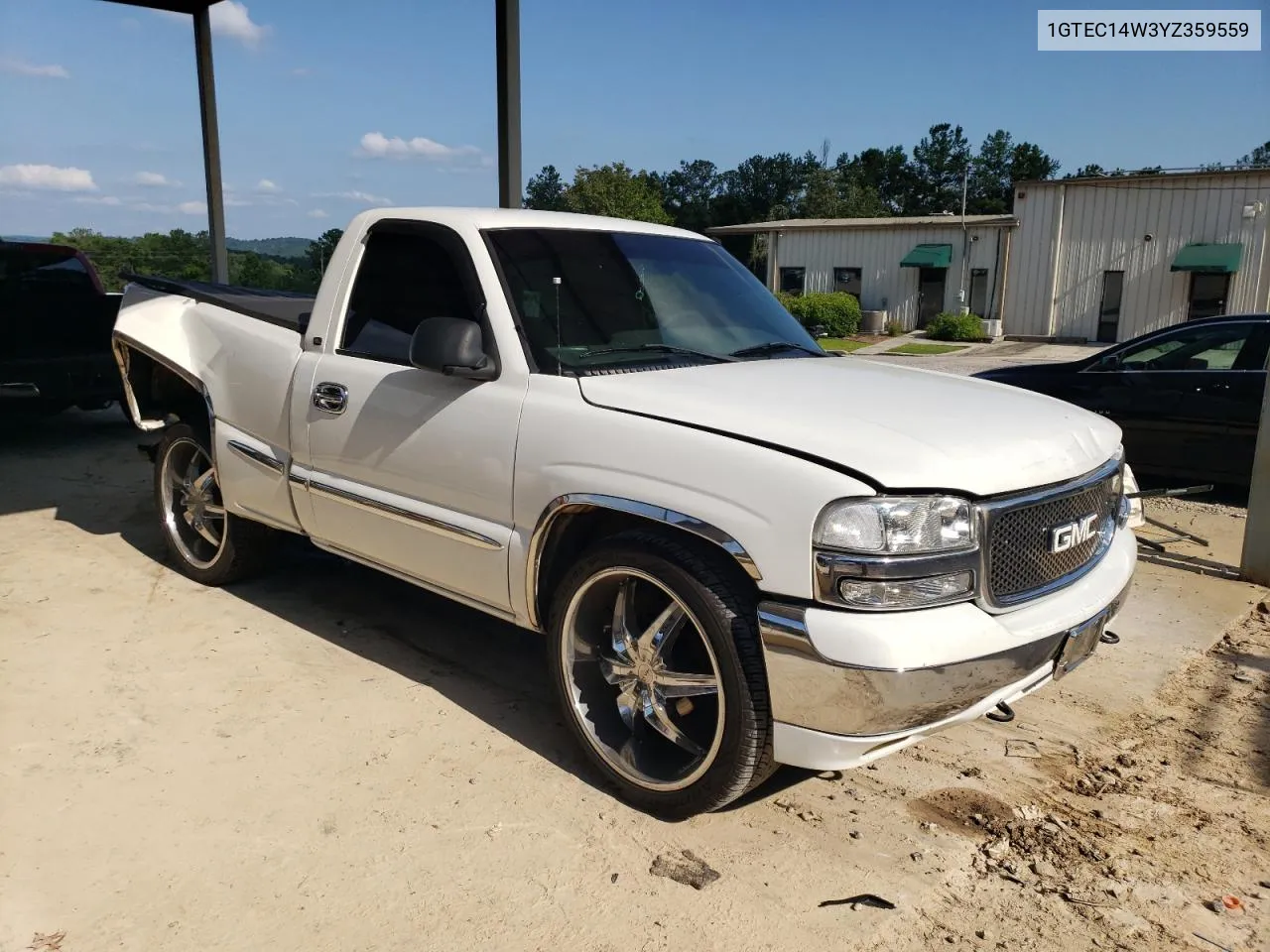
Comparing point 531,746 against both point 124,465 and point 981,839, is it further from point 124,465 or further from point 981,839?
point 124,465

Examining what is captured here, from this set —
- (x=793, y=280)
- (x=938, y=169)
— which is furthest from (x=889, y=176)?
(x=793, y=280)

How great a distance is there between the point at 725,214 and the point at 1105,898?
8519cm

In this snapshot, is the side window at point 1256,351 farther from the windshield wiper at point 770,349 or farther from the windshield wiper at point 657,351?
the windshield wiper at point 657,351

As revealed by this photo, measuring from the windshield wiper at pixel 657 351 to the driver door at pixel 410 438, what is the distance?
32 cm

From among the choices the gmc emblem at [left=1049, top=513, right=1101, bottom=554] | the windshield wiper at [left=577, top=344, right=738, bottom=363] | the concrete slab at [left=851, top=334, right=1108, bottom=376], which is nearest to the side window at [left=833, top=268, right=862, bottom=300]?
the concrete slab at [left=851, top=334, right=1108, bottom=376]

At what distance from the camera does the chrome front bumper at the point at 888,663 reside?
265 centimetres

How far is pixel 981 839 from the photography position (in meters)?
3.15

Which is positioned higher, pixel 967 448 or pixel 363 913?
pixel 967 448

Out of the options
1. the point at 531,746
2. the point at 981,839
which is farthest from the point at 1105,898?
the point at 531,746

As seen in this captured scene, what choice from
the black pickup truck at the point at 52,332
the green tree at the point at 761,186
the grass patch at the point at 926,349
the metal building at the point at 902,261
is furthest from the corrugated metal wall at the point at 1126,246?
the green tree at the point at 761,186

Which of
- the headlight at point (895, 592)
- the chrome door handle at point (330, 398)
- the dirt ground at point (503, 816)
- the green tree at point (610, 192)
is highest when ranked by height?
the green tree at point (610, 192)

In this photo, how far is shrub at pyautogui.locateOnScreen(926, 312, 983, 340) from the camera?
3281 cm

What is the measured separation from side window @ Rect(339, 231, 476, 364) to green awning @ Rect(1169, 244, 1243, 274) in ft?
103

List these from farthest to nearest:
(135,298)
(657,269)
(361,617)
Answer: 1. (135,298)
2. (361,617)
3. (657,269)
